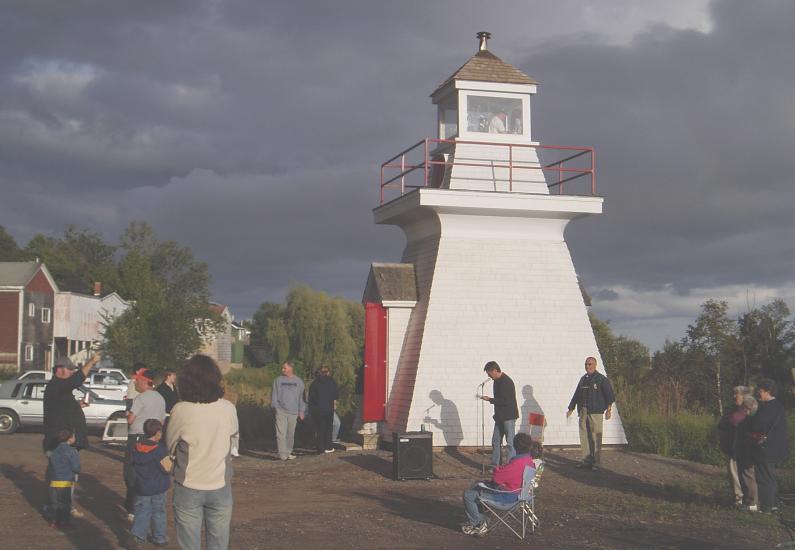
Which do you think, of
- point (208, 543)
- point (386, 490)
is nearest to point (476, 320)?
point (386, 490)

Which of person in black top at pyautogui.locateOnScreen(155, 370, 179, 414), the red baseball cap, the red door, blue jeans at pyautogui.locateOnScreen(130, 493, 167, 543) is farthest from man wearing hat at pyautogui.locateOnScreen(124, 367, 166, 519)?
the red door

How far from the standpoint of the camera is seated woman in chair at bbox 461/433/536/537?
1022 centimetres

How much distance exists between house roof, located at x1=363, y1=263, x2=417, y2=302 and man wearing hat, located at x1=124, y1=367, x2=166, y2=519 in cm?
761

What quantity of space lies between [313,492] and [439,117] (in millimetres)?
9083

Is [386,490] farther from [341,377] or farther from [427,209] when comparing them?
[341,377]

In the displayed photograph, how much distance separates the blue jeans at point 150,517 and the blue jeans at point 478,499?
3.19 m

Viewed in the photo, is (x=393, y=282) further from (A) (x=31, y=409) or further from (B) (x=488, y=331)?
(A) (x=31, y=409)

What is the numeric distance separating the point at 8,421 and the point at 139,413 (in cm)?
1638

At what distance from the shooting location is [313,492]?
529 inches

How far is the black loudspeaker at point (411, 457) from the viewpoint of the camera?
14422 millimetres

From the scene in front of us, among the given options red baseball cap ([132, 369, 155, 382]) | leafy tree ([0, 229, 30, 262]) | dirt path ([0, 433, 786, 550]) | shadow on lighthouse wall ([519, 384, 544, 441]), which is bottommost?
dirt path ([0, 433, 786, 550])

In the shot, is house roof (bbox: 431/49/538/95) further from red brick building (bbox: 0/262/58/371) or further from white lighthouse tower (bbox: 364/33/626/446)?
red brick building (bbox: 0/262/58/371)

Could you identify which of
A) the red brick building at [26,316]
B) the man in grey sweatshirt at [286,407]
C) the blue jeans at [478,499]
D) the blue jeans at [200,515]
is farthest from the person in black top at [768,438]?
the red brick building at [26,316]

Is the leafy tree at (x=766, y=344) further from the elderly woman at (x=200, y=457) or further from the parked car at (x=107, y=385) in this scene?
the elderly woman at (x=200, y=457)
